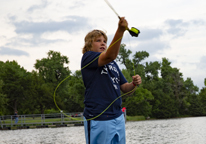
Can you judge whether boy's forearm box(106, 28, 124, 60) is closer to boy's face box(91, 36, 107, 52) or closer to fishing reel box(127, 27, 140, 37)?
fishing reel box(127, 27, 140, 37)

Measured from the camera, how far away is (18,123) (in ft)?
113

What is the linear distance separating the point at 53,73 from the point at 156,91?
2398 centimetres

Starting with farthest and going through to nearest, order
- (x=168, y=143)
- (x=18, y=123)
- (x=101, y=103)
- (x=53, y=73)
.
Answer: (x=53, y=73), (x=18, y=123), (x=168, y=143), (x=101, y=103)

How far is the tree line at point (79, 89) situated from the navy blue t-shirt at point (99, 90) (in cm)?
4547

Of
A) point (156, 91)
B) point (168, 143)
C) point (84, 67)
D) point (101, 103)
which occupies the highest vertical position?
point (156, 91)

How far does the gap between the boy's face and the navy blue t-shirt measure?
127 millimetres

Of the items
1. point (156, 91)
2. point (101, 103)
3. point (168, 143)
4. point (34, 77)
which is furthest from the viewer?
point (156, 91)

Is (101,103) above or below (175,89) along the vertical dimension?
below

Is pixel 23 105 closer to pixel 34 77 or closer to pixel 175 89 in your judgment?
pixel 34 77

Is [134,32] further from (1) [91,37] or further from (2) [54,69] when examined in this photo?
(2) [54,69]

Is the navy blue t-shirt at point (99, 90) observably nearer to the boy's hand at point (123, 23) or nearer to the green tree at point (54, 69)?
the boy's hand at point (123, 23)

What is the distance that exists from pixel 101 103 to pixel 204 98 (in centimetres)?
8612

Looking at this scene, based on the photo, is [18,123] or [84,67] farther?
[18,123]

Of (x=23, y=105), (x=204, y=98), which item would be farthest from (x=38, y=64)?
(x=204, y=98)
